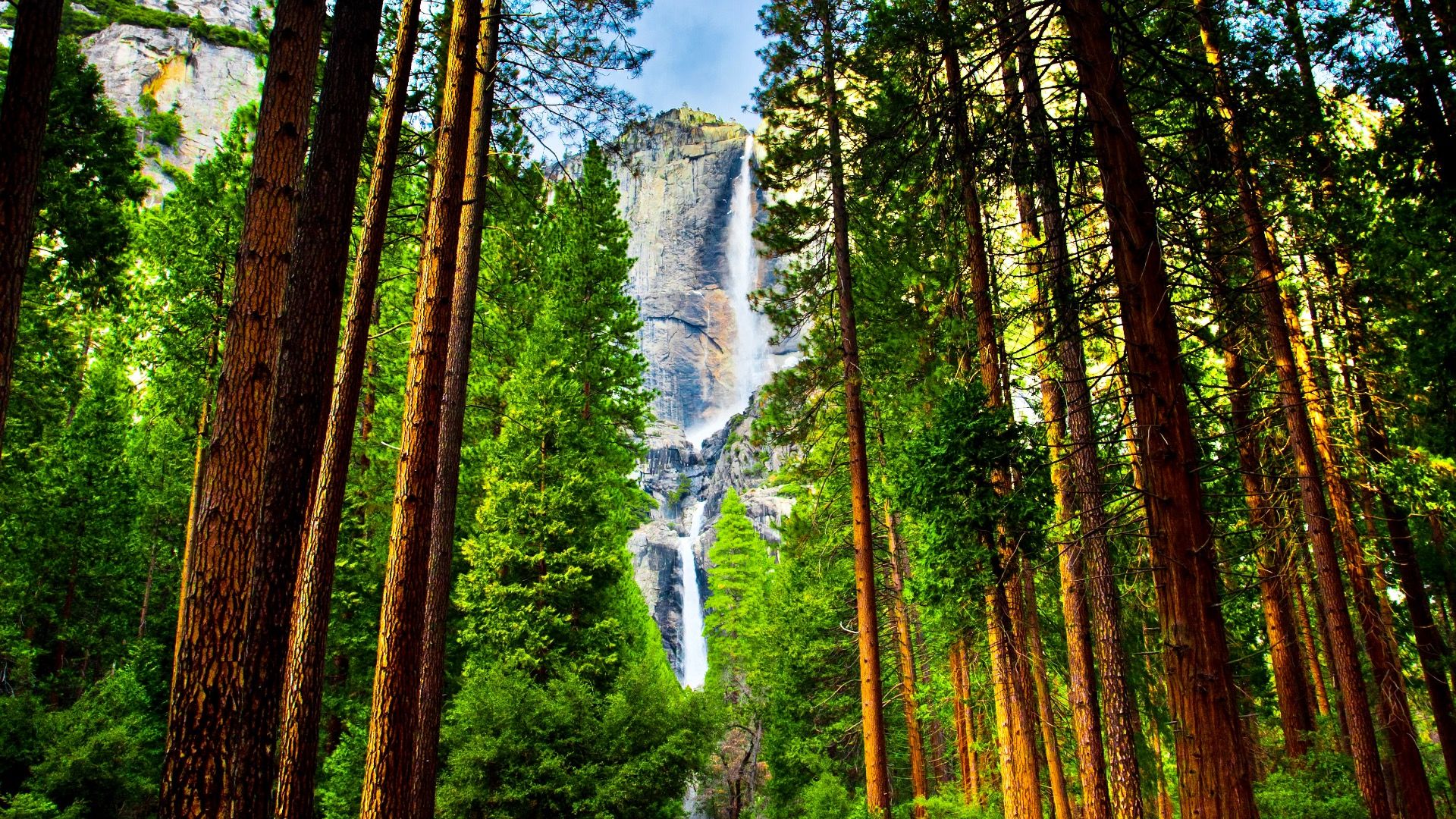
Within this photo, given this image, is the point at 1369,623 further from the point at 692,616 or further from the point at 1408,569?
the point at 692,616

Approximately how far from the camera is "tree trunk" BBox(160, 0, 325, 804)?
3.35m

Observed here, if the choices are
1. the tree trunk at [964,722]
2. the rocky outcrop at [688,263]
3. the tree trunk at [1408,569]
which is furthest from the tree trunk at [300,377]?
the rocky outcrop at [688,263]

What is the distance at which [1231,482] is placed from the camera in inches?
338

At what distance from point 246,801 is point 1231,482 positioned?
10397mm

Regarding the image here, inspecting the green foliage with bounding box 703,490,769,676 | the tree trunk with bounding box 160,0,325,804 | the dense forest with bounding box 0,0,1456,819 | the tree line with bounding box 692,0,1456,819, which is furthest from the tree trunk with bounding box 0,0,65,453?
the green foliage with bounding box 703,490,769,676

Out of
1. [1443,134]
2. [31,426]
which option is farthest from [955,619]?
[31,426]

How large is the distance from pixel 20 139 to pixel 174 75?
226 feet

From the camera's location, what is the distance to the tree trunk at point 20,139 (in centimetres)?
387

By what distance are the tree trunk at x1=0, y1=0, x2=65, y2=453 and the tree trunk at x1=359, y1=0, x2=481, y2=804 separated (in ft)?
7.65

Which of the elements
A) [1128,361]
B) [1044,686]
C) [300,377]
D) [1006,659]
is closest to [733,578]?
[1044,686]

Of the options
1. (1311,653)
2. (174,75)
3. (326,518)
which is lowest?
(1311,653)

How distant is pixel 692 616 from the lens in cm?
5222

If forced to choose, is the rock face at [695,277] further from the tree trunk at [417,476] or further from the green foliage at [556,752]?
the tree trunk at [417,476]

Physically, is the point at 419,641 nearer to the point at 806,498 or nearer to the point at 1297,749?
the point at 806,498
